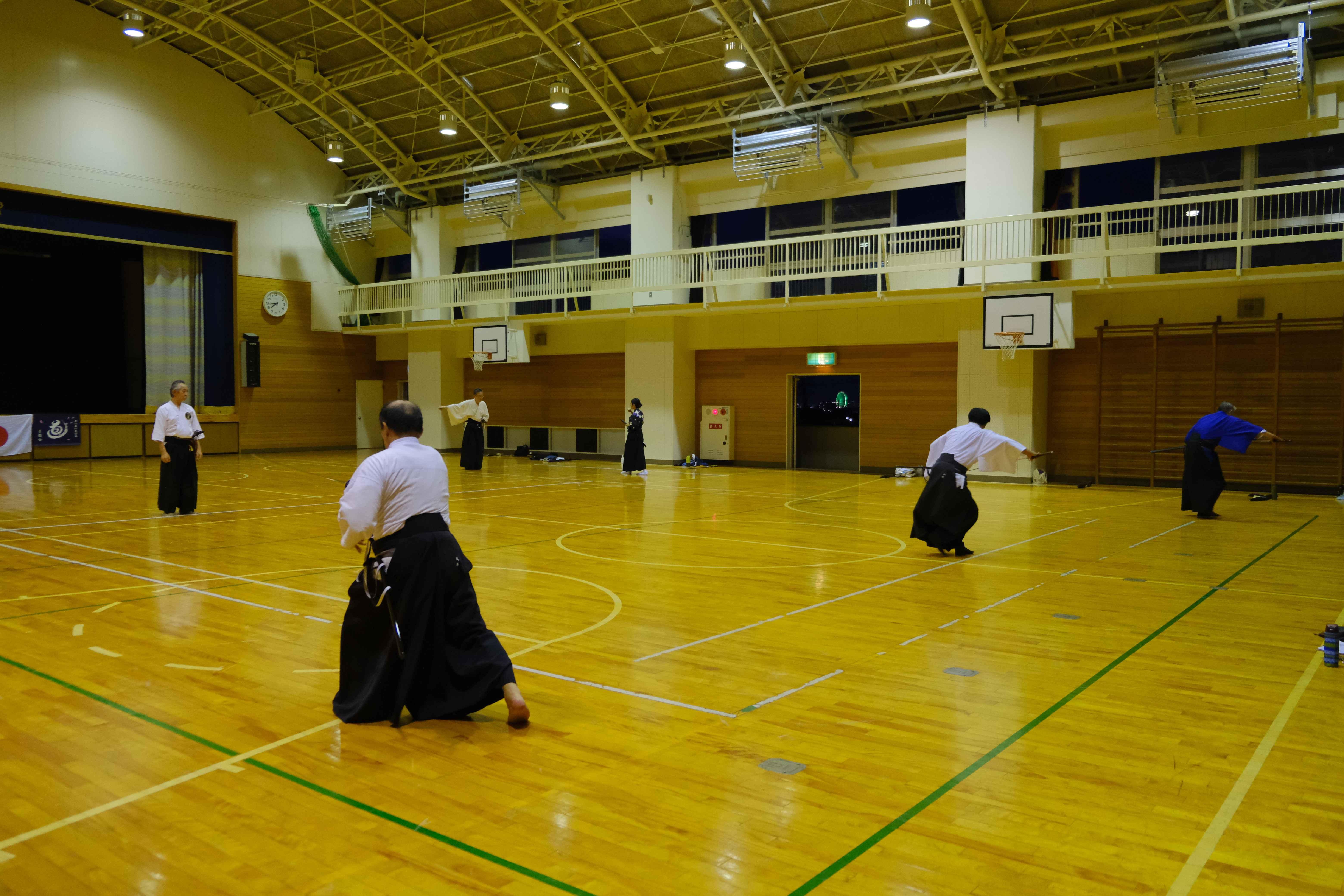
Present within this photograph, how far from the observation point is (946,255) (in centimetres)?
2030

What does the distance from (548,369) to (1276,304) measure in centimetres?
1887

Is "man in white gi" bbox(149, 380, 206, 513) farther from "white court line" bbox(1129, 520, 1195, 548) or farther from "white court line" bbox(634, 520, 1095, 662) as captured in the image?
"white court line" bbox(1129, 520, 1195, 548)

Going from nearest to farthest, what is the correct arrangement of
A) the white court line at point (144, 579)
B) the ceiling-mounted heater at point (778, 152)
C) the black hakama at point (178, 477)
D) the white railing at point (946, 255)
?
the white court line at point (144, 579) < the black hakama at point (178, 477) < the white railing at point (946, 255) < the ceiling-mounted heater at point (778, 152)

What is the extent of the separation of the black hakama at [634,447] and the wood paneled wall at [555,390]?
5.28 metres

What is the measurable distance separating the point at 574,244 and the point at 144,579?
67.0 ft

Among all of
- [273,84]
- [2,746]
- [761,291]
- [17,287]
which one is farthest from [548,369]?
[2,746]

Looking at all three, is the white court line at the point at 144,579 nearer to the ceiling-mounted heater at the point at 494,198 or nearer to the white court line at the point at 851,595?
the white court line at the point at 851,595

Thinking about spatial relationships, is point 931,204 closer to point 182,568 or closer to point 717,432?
point 717,432

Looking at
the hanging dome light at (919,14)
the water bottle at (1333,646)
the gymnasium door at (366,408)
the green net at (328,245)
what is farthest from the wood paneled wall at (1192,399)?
the gymnasium door at (366,408)

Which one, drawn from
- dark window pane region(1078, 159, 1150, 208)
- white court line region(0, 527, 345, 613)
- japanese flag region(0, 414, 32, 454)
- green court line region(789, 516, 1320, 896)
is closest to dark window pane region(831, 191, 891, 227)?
dark window pane region(1078, 159, 1150, 208)

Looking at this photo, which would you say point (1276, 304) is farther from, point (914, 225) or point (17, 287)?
point (17, 287)

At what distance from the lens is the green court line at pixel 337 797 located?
121 inches

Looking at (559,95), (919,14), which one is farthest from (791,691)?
(559,95)

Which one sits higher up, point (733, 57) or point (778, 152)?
point (733, 57)
